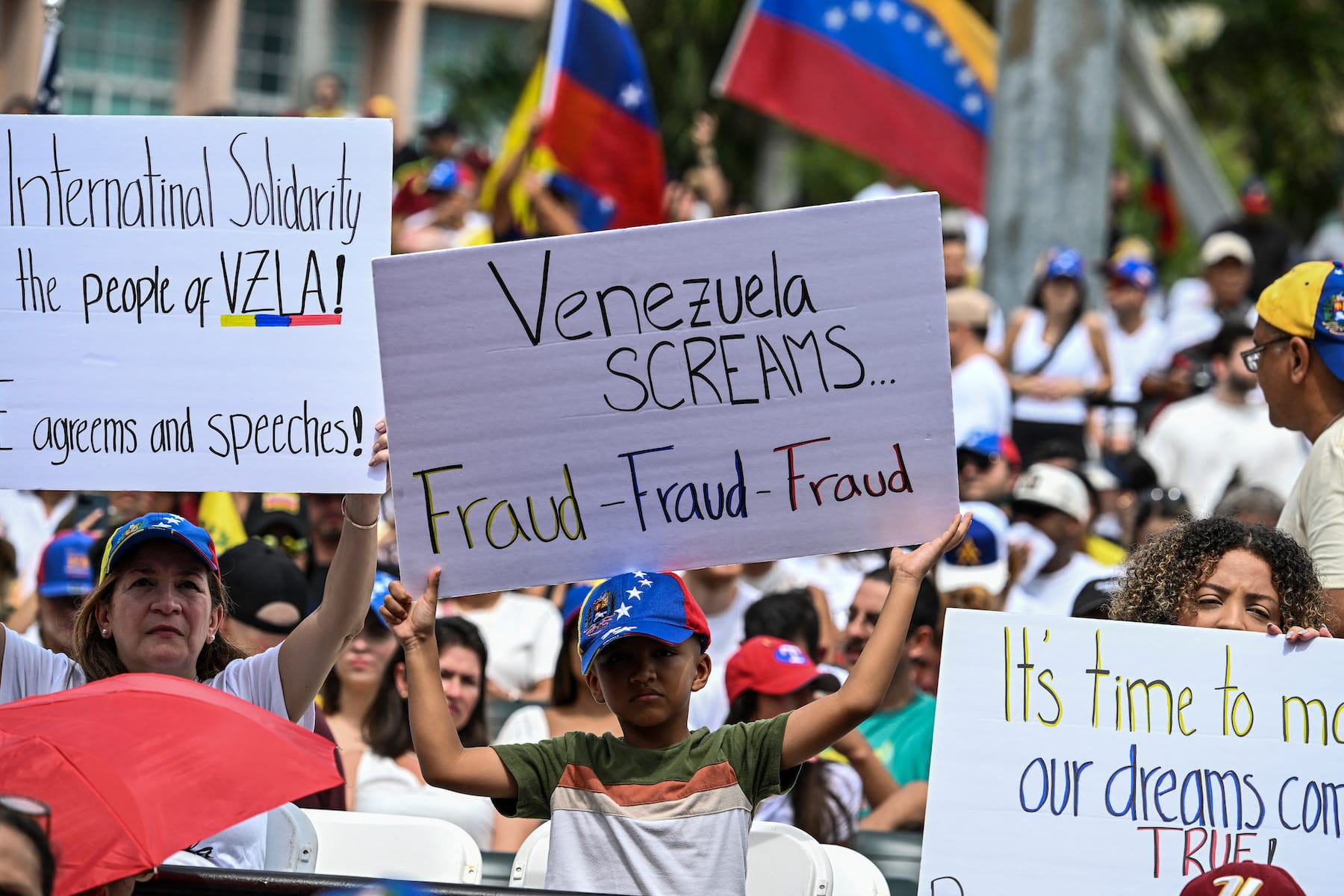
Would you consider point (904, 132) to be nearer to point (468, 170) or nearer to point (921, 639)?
point (468, 170)

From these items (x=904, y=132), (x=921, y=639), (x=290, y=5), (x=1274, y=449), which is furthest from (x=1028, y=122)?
(x=290, y=5)

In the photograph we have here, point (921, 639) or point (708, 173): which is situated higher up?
point (708, 173)

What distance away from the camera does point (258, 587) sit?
18.3 ft

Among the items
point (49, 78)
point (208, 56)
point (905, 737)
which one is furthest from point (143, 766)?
point (208, 56)

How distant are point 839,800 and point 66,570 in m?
2.70

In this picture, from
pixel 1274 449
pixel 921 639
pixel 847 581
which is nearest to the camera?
pixel 921 639

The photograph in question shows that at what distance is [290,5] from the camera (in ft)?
91.7

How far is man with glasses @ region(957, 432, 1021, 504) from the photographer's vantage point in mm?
7410

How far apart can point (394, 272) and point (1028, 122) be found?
9030 mm

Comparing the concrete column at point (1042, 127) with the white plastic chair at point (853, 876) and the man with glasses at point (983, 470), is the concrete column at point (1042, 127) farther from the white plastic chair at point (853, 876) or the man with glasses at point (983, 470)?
the white plastic chair at point (853, 876)

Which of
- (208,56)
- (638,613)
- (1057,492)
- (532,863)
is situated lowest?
(532,863)

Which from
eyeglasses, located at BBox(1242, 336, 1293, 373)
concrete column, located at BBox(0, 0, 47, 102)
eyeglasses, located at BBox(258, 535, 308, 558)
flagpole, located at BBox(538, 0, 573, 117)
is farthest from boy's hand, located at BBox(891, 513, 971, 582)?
concrete column, located at BBox(0, 0, 47, 102)

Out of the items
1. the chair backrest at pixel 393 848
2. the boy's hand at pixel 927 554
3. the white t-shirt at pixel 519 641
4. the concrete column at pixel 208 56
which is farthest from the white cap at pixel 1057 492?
the concrete column at pixel 208 56

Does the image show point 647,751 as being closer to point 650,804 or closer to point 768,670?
point 650,804
